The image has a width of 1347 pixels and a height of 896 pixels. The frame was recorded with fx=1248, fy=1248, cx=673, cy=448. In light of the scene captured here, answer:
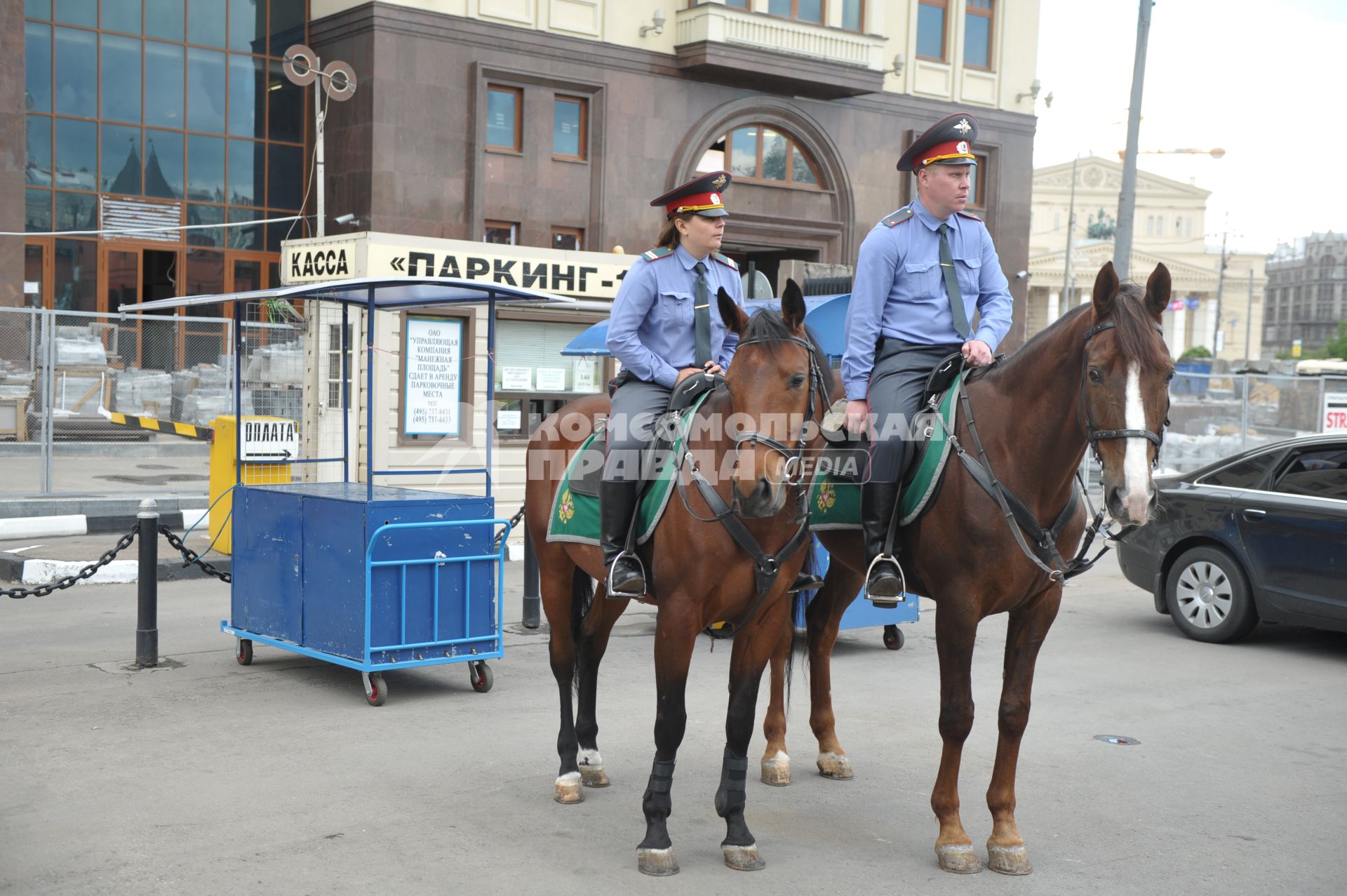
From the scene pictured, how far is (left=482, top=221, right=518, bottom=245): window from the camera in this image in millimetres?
25359

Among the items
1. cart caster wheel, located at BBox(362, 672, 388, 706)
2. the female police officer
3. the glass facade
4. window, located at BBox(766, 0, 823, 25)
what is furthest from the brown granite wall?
the female police officer

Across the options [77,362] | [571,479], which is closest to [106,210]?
[77,362]

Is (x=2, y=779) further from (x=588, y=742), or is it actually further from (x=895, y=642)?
(x=895, y=642)

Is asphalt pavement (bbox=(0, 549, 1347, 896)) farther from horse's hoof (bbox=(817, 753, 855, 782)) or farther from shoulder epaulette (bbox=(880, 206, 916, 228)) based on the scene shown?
shoulder epaulette (bbox=(880, 206, 916, 228))

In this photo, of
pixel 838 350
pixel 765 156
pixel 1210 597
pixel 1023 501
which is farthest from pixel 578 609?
pixel 765 156

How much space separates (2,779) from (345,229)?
20030 millimetres

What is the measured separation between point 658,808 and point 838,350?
6.11 metres

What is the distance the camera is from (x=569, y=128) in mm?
26266

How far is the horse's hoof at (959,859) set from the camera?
17.2 ft

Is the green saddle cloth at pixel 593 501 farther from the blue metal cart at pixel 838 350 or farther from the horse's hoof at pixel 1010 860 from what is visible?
the blue metal cart at pixel 838 350

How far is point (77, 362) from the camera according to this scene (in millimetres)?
16828

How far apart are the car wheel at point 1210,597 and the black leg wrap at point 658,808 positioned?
22.7ft

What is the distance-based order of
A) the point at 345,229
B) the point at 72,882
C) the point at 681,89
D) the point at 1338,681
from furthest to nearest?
the point at 681,89, the point at 345,229, the point at 1338,681, the point at 72,882

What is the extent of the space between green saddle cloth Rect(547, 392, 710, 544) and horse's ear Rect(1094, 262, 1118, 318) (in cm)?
163
